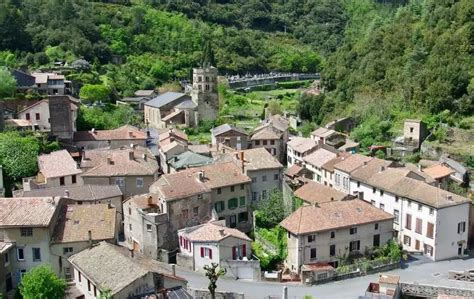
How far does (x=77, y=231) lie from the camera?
4216 cm

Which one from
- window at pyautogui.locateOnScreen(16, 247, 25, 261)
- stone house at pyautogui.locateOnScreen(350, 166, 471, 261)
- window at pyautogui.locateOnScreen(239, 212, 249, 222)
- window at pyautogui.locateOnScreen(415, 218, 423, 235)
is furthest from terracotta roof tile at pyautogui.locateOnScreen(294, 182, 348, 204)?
window at pyautogui.locateOnScreen(16, 247, 25, 261)

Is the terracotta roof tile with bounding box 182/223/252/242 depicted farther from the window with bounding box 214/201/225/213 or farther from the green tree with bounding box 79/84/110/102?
the green tree with bounding box 79/84/110/102

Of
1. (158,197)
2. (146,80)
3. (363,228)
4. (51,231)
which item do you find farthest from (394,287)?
(146,80)

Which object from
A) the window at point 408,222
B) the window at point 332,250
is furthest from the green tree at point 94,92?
the window at point 408,222

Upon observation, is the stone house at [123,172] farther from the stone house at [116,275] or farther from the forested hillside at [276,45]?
the forested hillside at [276,45]

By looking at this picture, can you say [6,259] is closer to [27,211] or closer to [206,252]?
[27,211]

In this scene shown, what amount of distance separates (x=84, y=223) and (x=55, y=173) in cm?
1193

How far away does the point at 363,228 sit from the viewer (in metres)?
46.7

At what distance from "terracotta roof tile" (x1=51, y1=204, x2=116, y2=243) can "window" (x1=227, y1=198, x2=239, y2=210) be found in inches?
433

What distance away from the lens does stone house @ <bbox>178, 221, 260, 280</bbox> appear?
43.3m

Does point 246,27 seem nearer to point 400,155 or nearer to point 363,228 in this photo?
point 400,155

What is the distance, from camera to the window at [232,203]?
168 feet

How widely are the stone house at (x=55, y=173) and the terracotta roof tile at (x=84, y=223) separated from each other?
27.4 feet

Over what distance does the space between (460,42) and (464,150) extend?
72.3 ft
